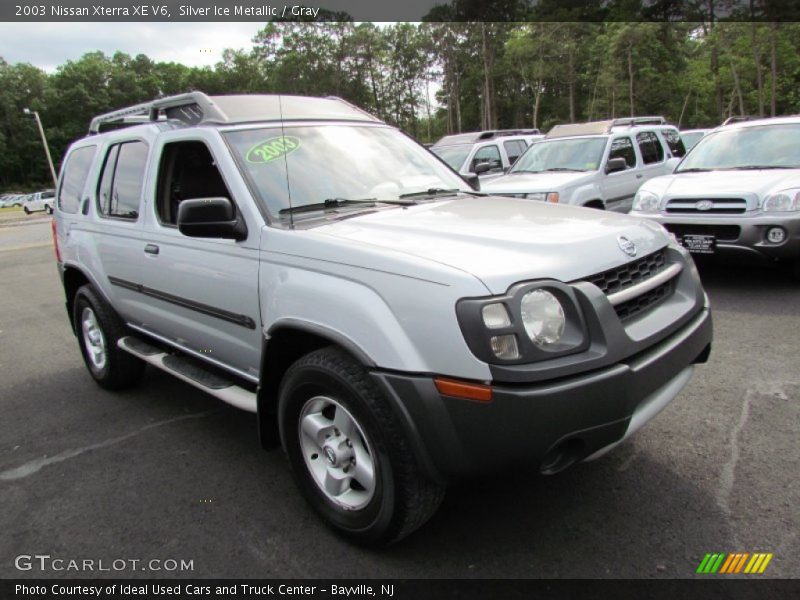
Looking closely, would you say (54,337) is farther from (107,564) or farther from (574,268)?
(574,268)

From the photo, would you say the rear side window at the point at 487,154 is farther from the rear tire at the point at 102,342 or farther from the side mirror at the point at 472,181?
the rear tire at the point at 102,342

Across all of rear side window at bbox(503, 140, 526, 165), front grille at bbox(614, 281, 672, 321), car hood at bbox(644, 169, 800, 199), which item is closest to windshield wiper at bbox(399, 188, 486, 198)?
front grille at bbox(614, 281, 672, 321)

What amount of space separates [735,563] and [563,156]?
306 inches

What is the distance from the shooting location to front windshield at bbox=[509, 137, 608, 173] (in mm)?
8781

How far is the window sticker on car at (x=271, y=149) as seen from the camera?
305 cm

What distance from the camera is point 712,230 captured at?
20.2 feet

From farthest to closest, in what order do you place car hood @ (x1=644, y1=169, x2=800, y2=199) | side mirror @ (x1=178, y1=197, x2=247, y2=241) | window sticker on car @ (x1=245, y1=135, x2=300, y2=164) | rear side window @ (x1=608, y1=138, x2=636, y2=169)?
1. rear side window @ (x1=608, y1=138, x2=636, y2=169)
2. car hood @ (x1=644, y1=169, x2=800, y2=199)
3. window sticker on car @ (x1=245, y1=135, x2=300, y2=164)
4. side mirror @ (x1=178, y1=197, x2=247, y2=241)

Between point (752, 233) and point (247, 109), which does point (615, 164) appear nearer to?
point (752, 233)

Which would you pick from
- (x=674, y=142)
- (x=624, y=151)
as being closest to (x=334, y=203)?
(x=624, y=151)

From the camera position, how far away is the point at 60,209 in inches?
194

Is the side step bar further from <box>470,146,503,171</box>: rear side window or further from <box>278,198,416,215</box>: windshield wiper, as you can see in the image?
<box>470,146,503,171</box>: rear side window

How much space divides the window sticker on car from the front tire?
120 centimetres

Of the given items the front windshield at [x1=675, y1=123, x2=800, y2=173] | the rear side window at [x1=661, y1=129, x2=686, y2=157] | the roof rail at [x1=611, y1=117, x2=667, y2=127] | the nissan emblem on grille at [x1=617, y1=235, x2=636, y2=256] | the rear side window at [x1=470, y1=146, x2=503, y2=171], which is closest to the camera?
the nissan emblem on grille at [x1=617, y1=235, x2=636, y2=256]

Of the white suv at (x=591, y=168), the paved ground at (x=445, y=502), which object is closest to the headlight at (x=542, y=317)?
the paved ground at (x=445, y=502)
